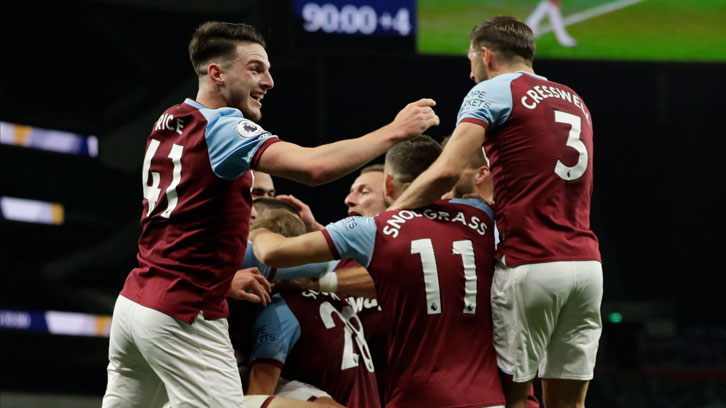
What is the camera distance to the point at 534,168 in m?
3.04

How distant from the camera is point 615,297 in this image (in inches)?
362

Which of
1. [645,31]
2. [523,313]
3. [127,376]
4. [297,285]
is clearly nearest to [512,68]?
[523,313]

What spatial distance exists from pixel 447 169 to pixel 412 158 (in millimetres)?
436

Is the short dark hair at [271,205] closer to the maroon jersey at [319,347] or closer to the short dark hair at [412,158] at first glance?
the maroon jersey at [319,347]

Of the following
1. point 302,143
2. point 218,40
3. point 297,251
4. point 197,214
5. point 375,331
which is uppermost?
point 302,143

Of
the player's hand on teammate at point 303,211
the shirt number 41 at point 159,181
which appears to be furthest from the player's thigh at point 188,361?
the player's hand on teammate at point 303,211

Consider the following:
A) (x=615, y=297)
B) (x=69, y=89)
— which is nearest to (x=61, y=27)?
(x=69, y=89)

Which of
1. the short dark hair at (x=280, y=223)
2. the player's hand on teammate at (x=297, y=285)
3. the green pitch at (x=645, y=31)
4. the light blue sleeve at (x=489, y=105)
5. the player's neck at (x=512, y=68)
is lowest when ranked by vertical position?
the player's hand on teammate at (x=297, y=285)

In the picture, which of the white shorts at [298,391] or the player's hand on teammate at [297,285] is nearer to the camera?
the white shorts at [298,391]

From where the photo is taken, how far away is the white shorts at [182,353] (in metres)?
2.64

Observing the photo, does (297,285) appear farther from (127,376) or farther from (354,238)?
(127,376)

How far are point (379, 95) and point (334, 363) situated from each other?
6.43m

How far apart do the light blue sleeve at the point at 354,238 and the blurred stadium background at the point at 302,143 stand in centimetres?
559

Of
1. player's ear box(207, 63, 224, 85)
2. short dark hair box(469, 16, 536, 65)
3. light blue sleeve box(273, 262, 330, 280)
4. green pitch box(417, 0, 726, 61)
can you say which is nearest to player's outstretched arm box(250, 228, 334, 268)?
light blue sleeve box(273, 262, 330, 280)
